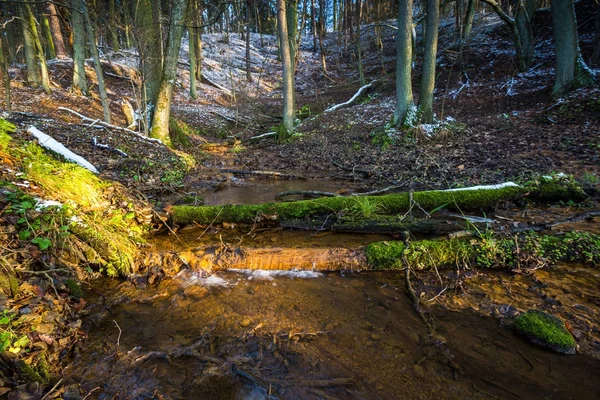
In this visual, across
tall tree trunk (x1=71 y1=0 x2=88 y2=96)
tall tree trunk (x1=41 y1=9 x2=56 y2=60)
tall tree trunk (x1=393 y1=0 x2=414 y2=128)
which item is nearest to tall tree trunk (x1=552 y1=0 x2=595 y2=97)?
tall tree trunk (x1=393 y1=0 x2=414 y2=128)

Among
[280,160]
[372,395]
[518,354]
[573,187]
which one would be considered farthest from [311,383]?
[280,160]

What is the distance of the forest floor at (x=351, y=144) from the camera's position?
328cm

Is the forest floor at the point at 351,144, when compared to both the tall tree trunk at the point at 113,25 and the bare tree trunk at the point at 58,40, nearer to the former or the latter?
the tall tree trunk at the point at 113,25

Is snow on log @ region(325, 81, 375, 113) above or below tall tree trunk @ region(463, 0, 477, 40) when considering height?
below

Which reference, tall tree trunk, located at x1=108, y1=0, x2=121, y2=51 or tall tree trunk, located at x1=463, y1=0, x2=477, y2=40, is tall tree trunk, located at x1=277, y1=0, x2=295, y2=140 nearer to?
tall tree trunk, located at x1=108, y1=0, x2=121, y2=51

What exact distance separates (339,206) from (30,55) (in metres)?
14.2

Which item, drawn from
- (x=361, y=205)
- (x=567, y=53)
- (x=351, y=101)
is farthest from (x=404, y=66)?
(x=361, y=205)

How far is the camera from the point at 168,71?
27.8 feet

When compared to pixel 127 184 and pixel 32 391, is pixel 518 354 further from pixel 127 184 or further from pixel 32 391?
pixel 127 184

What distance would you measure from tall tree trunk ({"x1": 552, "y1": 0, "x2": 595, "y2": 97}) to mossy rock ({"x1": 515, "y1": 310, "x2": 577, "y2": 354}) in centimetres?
1056

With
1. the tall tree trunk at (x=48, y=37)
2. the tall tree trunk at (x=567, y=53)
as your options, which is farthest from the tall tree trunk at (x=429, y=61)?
the tall tree trunk at (x=48, y=37)

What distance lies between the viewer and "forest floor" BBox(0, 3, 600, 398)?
328cm

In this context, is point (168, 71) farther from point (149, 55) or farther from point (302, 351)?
point (302, 351)

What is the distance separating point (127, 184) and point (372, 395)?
507 centimetres
